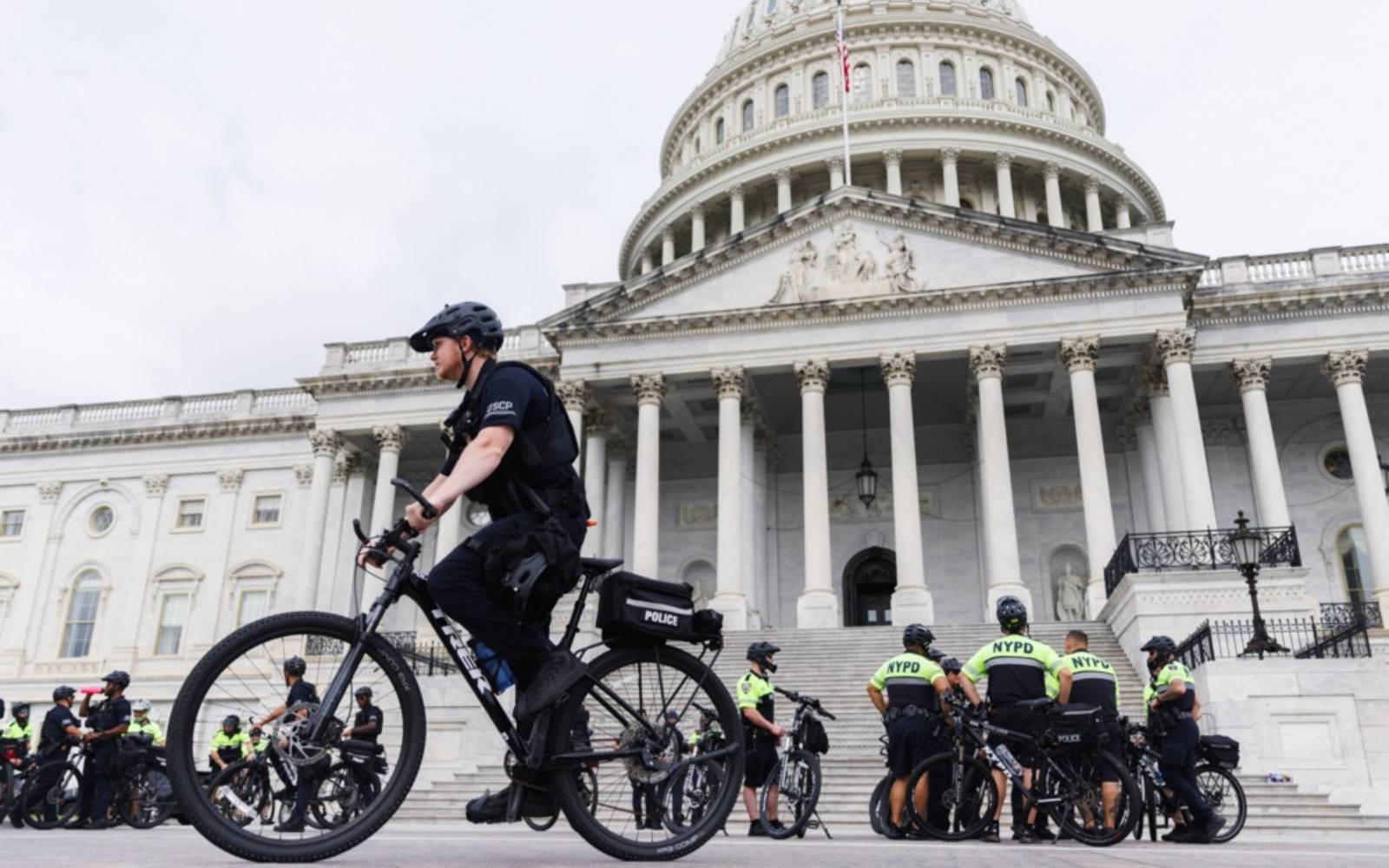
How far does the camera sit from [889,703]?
1038 cm

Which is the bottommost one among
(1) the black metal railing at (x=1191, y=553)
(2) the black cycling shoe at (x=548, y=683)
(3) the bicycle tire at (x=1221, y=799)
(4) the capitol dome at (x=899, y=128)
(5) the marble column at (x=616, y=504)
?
(3) the bicycle tire at (x=1221, y=799)

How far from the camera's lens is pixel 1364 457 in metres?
29.7

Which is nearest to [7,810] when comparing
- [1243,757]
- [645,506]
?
[1243,757]

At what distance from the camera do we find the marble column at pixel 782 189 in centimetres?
4969

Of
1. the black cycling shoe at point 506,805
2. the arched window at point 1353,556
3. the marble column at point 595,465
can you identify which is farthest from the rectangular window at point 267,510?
the black cycling shoe at point 506,805

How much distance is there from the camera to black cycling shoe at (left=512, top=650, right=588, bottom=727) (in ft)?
14.5

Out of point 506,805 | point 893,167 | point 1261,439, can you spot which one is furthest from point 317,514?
point 506,805

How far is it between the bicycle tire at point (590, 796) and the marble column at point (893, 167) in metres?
46.6

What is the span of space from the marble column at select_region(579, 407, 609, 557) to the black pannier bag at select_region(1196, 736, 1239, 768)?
885 inches

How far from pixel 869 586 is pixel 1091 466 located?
12.9 m

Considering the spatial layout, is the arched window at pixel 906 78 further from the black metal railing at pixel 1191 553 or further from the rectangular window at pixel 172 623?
the rectangular window at pixel 172 623

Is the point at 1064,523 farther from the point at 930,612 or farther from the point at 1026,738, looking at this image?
the point at 1026,738

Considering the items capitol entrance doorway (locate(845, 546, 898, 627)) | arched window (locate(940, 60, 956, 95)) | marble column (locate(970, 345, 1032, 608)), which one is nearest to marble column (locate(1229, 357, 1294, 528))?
marble column (locate(970, 345, 1032, 608))

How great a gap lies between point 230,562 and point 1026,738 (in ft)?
122
